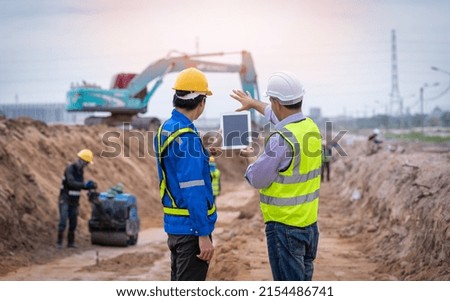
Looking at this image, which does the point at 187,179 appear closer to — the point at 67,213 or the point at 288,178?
the point at 288,178

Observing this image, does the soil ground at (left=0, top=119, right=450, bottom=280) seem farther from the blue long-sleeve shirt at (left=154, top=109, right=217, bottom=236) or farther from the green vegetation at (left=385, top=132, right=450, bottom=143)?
the green vegetation at (left=385, top=132, right=450, bottom=143)

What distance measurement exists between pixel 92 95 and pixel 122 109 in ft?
5.50

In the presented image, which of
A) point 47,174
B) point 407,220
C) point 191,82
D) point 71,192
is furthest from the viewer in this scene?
point 47,174

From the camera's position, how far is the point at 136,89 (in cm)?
2677

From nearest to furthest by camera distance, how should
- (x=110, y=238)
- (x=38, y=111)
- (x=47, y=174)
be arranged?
(x=110, y=238), (x=47, y=174), (x=38, y=111)

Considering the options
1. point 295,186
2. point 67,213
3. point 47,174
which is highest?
point 295,186

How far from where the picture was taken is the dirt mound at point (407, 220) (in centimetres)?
909

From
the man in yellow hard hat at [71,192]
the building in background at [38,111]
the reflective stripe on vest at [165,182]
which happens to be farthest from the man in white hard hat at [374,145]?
the reflective stripe on vest at [165,182]

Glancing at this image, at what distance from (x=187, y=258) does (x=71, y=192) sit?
25.0 ft

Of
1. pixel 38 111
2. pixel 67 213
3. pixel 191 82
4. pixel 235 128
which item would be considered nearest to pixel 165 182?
pixel 191 82

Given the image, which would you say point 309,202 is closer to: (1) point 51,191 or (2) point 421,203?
(2) point 421,203

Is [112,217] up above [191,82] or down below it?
below

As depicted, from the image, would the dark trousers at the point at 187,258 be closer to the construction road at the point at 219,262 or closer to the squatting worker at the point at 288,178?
the squatting worker at the point at 288,178

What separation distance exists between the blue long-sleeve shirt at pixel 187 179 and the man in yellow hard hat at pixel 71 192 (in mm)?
7270
